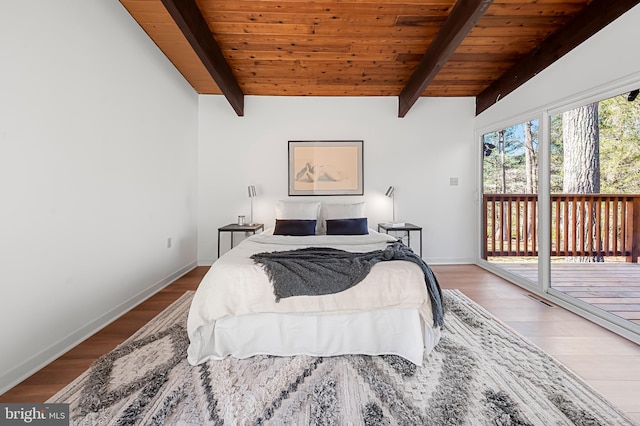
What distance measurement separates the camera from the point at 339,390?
5.15 ft

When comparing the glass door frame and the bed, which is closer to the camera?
the bed

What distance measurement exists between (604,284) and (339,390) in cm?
294

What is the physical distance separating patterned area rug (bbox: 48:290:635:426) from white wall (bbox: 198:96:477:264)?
2526 mm

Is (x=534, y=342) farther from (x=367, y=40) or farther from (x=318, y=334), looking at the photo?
(x=367, y=40)

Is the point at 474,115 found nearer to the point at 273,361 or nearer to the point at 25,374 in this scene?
the point at 273,361

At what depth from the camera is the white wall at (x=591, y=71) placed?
2.23m

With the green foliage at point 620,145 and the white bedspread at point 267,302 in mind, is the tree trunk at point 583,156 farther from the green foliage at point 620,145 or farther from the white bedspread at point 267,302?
the white bedspread at point 267,302

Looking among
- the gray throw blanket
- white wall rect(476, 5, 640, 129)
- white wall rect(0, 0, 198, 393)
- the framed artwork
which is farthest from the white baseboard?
white wall rect(476, 5, 640, 129)

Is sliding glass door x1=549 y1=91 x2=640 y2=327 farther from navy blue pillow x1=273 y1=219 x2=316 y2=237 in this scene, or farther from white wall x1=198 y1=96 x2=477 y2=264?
navy blue pillow x1=273 y1=219 x2=316 y2=237

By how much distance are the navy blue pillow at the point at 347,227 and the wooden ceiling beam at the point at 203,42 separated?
6.95 feet

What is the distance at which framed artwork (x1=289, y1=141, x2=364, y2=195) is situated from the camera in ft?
14.2

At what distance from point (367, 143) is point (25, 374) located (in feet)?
13.7

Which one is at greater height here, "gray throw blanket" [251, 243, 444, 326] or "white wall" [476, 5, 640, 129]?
"white wall" [476, 5, 640, 129]

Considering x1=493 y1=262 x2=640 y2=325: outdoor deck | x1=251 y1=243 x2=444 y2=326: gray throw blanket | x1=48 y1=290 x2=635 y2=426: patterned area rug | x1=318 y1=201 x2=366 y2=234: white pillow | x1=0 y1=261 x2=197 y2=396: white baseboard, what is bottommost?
x1=48 y1=290 x2=635 y2=426: patterned area rug
